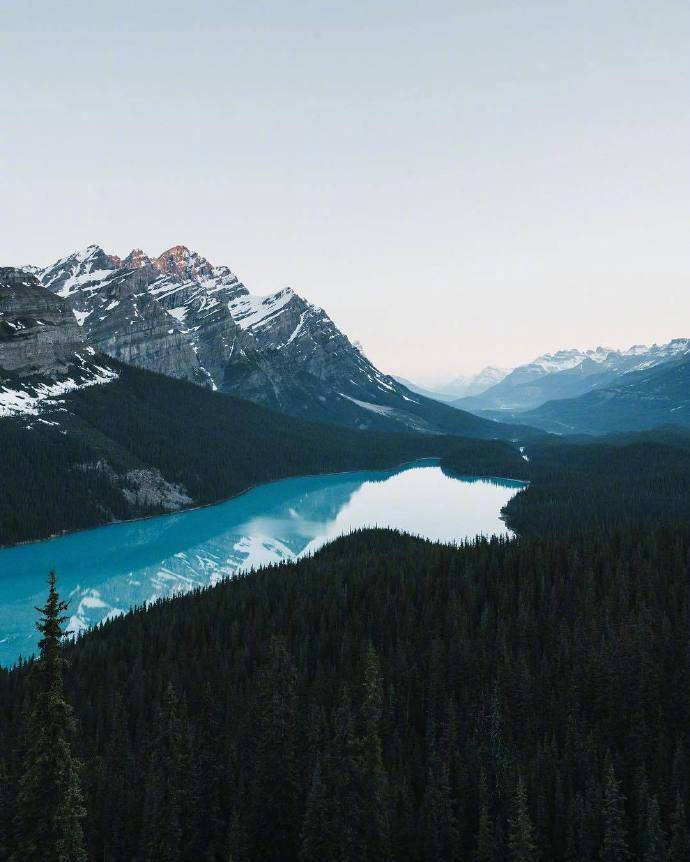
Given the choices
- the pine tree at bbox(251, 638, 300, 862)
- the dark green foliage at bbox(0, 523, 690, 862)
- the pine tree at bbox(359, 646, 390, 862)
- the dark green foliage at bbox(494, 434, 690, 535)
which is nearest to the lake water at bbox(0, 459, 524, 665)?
the dark green foliage at bbox(494, 434, 690, 535)

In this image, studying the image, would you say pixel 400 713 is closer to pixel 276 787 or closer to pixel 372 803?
pixel 276 787

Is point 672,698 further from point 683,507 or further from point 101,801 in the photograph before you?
point 683,507

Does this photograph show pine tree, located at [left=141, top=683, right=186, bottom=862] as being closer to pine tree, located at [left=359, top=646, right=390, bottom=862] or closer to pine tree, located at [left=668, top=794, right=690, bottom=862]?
pine tree, located at [left=359, top=646, right=390, bottom=862]

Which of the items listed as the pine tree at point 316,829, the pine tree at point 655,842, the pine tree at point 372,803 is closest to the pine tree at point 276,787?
the pine tree at point 316,829

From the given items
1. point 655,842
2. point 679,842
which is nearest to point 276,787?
point 655,842

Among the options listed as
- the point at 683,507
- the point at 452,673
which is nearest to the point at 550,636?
the point at 452,673

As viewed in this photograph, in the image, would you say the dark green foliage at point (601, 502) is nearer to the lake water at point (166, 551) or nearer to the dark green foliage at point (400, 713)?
the lake water at point (166, 551)
